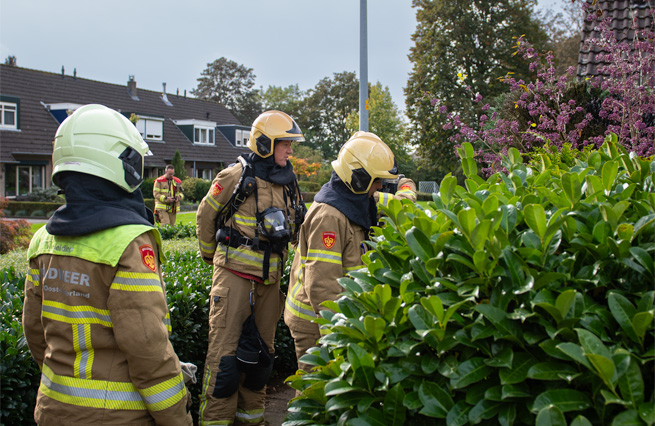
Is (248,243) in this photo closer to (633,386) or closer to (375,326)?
(375,326)

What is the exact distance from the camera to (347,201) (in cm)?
391

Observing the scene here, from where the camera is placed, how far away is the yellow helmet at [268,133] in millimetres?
4500

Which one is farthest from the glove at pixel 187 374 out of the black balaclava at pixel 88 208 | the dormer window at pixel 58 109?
the dormer window at pixel 58 109

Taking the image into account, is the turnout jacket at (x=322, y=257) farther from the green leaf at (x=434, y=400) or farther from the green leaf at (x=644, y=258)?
the green leaf at (x=644, y=258)

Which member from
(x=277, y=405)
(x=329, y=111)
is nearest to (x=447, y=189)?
(x=277, y=405)

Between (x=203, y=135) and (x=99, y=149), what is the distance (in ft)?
143

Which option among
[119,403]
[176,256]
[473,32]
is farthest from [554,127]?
[473,32]

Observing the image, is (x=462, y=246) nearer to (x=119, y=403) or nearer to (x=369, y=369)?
(x=369, y=369)

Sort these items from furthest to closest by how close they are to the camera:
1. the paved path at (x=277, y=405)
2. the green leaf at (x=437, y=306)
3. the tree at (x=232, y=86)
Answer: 1. the tree at (x=232, y=86)
2. the paved path at (x=277, y=405)
3. the green leaf at (x=437, y=306)

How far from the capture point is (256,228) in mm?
4395

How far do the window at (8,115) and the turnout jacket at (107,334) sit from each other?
3383 cm

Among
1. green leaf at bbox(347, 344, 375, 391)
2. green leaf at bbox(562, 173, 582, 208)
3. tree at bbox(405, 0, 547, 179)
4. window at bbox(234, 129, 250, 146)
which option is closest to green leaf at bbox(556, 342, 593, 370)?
green leaf at bbox(347, 344, 375, 391)

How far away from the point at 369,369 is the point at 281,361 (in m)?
4.22

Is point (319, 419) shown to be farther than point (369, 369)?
Yes
